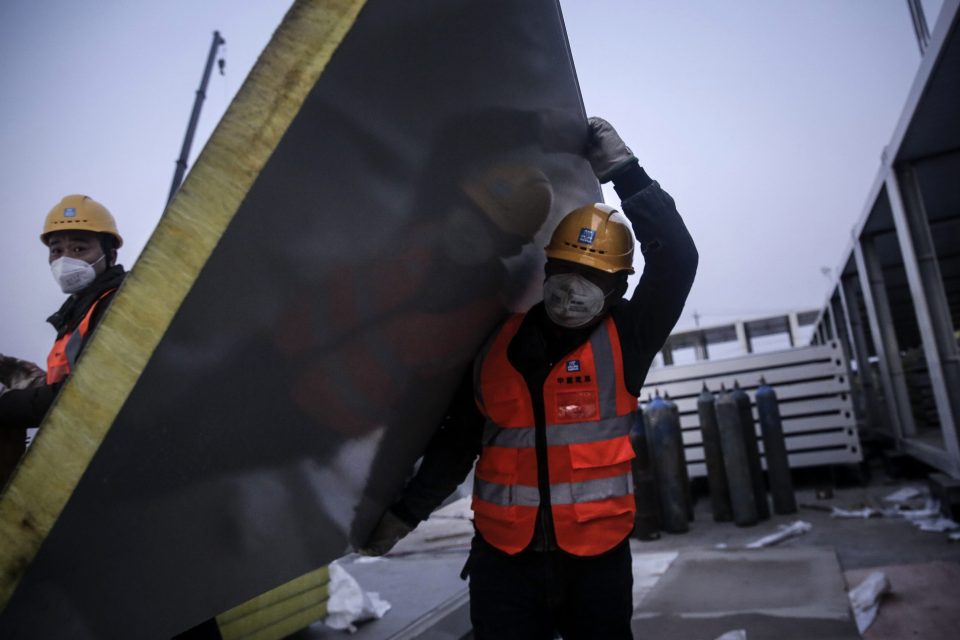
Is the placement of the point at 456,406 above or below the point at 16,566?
above

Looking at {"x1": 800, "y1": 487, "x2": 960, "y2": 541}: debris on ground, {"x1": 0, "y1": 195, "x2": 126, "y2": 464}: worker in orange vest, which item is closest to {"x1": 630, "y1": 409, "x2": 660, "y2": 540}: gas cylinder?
{"x1": 800, "y1": 487, "x2": 960, "y2": 541}: debris on ground

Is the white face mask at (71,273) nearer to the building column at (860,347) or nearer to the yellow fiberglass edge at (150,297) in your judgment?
the yellow fiberglass edge at (150,297)

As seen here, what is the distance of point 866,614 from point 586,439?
2.73m

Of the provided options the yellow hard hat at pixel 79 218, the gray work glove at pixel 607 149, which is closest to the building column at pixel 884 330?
the gray work glove at pixel 607 149

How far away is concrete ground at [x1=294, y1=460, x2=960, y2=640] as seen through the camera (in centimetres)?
303

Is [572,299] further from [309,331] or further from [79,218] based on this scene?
[79,218]

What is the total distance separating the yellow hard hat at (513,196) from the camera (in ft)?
4.55

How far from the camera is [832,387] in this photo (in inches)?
289

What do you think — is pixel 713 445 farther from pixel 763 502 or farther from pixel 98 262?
pixel 98 262

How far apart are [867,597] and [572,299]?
3076mm

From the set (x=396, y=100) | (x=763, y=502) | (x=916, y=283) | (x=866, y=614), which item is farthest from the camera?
(x=763, y=502)

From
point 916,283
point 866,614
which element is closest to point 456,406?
point 866,614

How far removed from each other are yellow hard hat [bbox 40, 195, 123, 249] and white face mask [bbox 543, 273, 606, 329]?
177 cm

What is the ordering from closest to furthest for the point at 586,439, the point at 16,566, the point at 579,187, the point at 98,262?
the point at 16,566 → the point at 586,439 → the point at 579,187 → the point at 98,262
